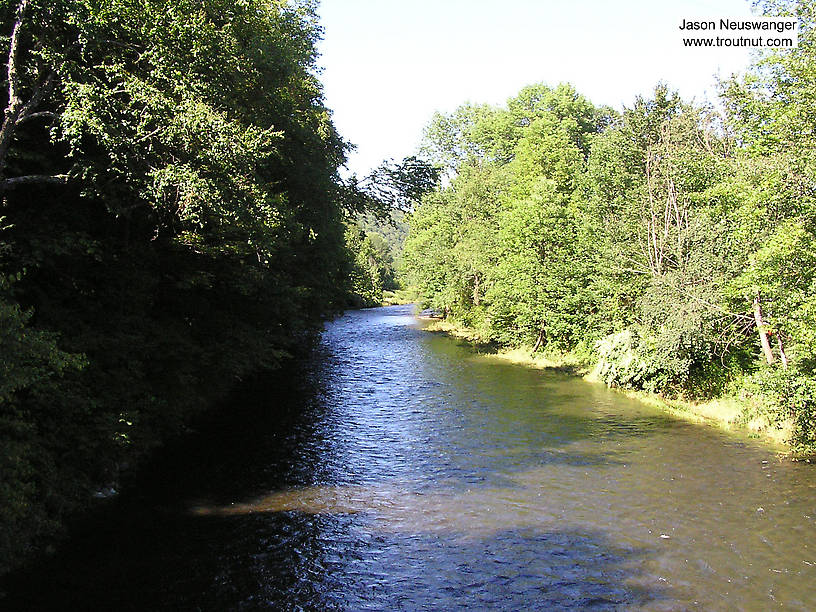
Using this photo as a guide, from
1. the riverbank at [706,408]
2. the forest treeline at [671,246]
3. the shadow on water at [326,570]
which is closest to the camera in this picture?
the shadow on water at [326,570]

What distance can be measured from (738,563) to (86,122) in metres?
15.2

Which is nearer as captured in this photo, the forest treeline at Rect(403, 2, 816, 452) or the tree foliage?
the tree foliage

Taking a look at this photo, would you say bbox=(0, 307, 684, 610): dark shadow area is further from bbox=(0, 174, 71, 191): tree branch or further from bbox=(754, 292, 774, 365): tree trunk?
bbox=(0, 174, 71, 191): tree branch

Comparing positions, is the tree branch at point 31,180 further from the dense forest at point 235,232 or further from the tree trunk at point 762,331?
Result: the tree trunk at point 762,331

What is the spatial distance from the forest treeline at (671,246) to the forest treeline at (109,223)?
44.0ft

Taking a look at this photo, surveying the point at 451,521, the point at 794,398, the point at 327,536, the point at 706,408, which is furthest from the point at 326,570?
the point at 706,408

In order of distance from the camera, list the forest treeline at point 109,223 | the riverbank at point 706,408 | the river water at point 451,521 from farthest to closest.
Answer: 1. the riverbank at point 706,408
2. the forest treeline at point 109,223
3. the river water at point 451,521

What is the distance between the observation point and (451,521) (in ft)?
43.2

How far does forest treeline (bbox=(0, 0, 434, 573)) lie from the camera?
11.5 metres

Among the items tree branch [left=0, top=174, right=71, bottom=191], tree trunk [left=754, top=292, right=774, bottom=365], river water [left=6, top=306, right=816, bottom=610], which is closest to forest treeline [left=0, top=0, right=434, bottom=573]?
tree branch [left=0, top=174, right=71, bottom=191]

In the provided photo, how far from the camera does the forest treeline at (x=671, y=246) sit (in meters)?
15.4

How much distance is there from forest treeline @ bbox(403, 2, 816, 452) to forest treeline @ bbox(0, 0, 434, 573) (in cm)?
1342

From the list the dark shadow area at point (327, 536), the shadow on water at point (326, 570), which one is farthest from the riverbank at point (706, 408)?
the shadow on water at point (326, 570)

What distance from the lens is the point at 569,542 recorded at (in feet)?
39.9
